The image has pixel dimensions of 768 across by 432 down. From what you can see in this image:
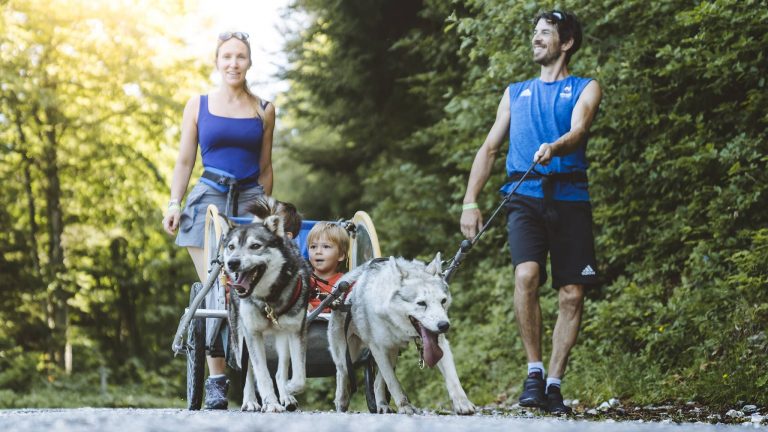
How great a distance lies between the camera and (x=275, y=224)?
6.75 m

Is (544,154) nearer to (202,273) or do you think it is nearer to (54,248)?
(202,273)

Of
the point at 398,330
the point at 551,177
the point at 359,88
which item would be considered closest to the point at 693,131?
the point at 551,177

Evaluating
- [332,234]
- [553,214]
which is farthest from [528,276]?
[332,234]

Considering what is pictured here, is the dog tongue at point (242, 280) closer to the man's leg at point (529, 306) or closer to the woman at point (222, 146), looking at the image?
the woman at point (222, 146)

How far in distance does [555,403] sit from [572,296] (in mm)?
751

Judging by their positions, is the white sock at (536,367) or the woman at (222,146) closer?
the white sock at (536,367)

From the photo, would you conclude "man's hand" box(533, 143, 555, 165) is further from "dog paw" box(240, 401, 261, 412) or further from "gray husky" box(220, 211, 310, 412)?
"dog paw" box(240, 401, 261, 412)

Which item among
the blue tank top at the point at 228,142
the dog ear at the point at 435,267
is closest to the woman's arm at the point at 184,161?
the blue tank top at the point at 228,142

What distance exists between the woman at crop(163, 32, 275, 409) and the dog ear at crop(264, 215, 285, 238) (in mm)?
1102

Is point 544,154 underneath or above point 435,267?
above

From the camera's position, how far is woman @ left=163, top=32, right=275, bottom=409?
7.79m

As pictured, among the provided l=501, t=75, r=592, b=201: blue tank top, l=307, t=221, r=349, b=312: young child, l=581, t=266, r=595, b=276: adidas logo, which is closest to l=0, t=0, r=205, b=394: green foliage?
l=307, t=221, r=349, b=312: young child

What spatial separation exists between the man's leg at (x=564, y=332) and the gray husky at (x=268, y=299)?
1726mm

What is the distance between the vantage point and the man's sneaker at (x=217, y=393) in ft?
25.5
